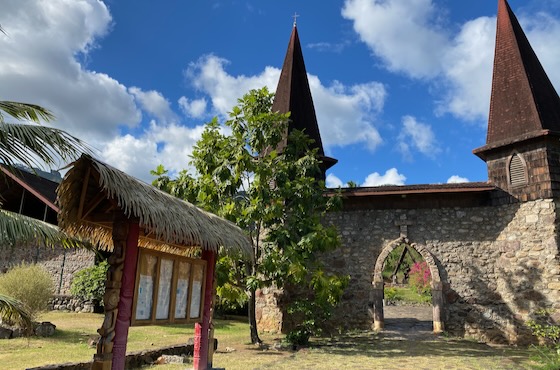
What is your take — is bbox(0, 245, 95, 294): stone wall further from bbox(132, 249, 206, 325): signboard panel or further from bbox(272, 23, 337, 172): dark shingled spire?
bbox(132, 249, 206, 325): signboard panel

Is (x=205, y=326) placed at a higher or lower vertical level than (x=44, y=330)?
higher

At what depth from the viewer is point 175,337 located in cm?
1073

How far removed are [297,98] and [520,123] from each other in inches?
284

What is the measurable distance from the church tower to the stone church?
0.03 metres

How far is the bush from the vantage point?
970 centimetres

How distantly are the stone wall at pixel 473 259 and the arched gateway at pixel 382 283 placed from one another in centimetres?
11

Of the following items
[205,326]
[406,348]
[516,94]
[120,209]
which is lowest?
[406,348]

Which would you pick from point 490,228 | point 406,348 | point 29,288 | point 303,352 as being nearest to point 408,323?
point 490,228

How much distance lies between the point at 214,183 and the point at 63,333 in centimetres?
513

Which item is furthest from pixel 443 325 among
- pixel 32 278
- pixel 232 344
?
pixel 32 278

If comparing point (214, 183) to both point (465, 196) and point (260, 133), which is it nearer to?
point (260, 133)

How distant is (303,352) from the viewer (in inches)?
364

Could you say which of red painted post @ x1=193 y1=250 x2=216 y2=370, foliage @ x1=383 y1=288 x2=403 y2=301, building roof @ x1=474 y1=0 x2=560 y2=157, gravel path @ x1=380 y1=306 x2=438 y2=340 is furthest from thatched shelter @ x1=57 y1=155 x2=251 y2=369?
foliage @ x1=383 y1=288 x2=403 y2=301

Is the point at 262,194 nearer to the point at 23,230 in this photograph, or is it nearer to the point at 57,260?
the point at 23,230
